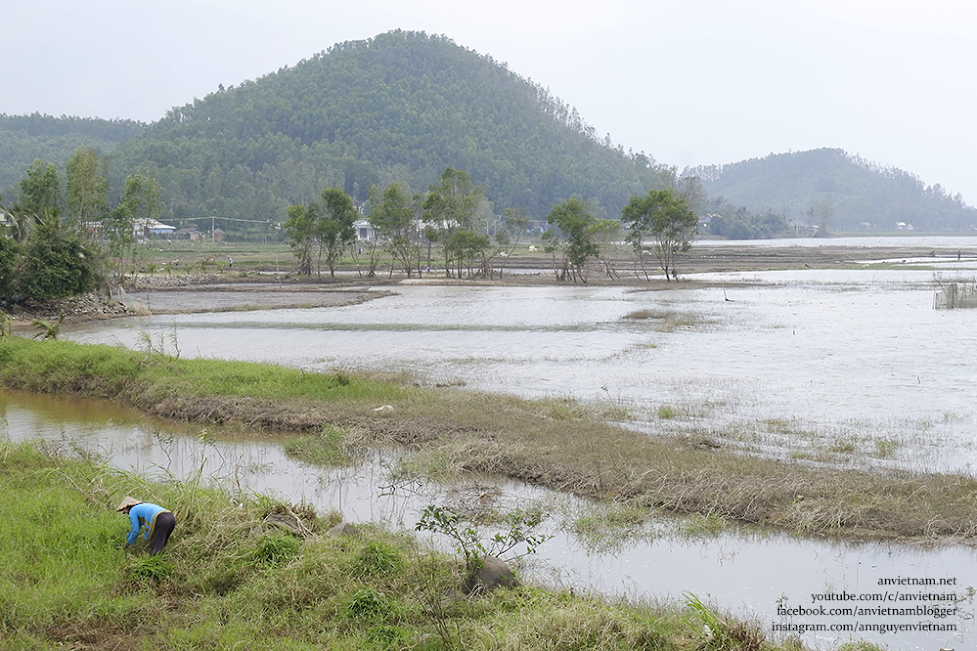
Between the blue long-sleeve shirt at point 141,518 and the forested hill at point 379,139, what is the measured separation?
98.8 metres

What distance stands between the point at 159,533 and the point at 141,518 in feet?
0.82

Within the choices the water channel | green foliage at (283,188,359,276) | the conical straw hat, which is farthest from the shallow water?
green foliage at (283,188,359,276)

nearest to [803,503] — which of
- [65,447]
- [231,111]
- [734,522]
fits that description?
[734,522]

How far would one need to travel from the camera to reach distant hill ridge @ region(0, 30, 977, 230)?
109688 mm

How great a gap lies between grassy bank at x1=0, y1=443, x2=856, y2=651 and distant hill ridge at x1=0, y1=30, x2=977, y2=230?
97980mm

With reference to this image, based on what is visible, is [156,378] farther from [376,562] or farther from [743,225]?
[743,225]

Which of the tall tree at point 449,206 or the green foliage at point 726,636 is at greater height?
the tall tree at point 449,206

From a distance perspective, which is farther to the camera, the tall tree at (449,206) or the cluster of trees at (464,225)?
the tall tree at (449,206)

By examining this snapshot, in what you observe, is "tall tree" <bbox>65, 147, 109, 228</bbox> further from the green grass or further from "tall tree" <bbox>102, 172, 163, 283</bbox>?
the green grass

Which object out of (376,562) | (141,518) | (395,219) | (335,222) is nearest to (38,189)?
(335,222)

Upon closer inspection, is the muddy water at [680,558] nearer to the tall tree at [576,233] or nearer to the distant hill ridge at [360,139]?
the tall tree at [576,233]

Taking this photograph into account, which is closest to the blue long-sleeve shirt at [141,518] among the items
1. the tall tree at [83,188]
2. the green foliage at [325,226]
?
the tall tree at [83,188]

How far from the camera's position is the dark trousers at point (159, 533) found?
6.47 m

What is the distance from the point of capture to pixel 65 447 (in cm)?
1120
